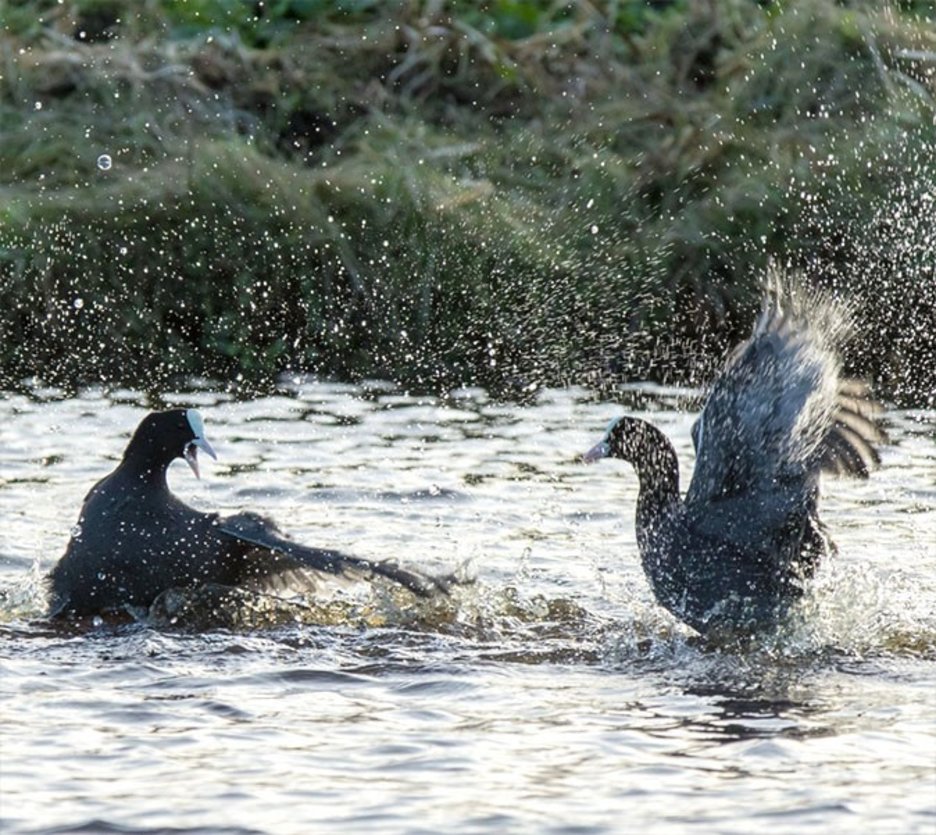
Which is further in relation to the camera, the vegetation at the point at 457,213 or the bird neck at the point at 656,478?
the vegetation at the point at 457,213

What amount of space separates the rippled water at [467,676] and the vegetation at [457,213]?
1.61 meters

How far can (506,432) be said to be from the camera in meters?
8.59

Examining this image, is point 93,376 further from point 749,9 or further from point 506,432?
point 749,9

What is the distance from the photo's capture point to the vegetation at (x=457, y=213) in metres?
10.1

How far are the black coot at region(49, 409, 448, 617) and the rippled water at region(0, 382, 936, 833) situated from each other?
0.15 m

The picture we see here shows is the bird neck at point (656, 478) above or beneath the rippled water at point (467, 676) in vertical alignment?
above

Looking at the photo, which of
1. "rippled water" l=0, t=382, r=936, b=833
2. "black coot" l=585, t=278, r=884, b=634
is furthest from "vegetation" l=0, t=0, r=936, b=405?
"black coot" l=585, t=278, r=884, b=634

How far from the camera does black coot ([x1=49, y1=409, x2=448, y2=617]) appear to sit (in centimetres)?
613

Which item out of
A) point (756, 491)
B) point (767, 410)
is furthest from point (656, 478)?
point (767, 410)

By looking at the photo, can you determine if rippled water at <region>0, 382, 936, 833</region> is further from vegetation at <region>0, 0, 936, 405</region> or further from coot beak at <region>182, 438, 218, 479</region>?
vegetation at <region>0, 0, 936, 405</region>

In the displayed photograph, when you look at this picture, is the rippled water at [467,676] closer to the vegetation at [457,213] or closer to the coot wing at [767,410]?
the coot wing at [767,410]

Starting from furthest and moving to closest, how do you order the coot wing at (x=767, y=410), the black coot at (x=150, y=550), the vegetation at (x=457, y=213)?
the vegetation at (x=457, y=213)
the black coot at (x=150, y=550)
the coot wing at (x=767, y=410)

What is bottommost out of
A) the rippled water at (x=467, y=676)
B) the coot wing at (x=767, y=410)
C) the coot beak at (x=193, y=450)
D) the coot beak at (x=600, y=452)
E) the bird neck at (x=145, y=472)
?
the rippled water at (x=467, y=676)

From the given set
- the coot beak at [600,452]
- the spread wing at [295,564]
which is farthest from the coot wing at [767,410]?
the spread wing at [295,564]
